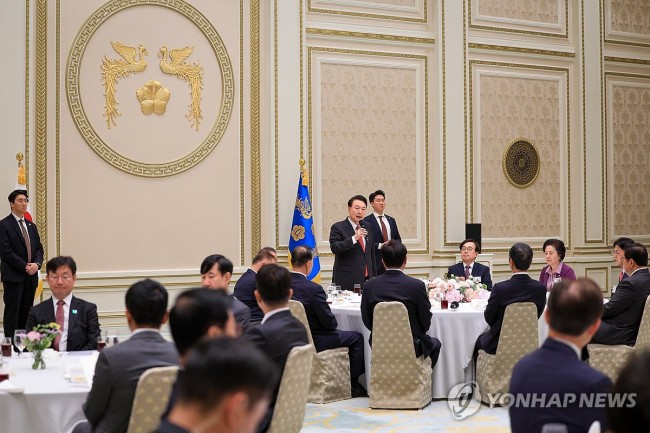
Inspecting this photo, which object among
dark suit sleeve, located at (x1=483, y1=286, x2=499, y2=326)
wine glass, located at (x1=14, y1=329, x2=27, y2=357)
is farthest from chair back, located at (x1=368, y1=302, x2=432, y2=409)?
wine glass, located at (x1=14, y1=329, x2=27, y2=357)

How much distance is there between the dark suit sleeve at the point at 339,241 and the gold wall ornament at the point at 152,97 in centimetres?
234

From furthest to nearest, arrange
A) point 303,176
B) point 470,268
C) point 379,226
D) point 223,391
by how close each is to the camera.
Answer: point 303,176 < point 379,226 < point 470,268 < point 223,391

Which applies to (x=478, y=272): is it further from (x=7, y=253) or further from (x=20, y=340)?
(x=20, y=340)

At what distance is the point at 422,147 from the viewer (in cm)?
1037

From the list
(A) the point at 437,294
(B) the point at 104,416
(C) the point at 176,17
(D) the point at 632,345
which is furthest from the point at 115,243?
(B) the point at 104,416

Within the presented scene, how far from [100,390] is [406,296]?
3.31 meters

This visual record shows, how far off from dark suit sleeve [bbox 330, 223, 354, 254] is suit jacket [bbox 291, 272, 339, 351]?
175cm

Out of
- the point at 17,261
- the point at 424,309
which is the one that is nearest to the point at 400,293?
the point at 424,309

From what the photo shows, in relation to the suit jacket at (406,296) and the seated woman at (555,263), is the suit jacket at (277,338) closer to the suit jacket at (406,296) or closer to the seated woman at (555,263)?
the suit jacket at (406,296)

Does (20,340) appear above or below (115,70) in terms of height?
below

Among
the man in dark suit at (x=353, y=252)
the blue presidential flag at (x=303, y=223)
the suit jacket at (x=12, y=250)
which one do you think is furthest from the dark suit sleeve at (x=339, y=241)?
the suit jacket at (x=12, y=250)

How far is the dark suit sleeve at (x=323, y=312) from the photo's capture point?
6.27 metres

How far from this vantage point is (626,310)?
638 cm

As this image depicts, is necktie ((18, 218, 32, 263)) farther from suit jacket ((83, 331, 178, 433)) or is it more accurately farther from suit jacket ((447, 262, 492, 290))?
suit jacket ((83, 331, 178, 433))
